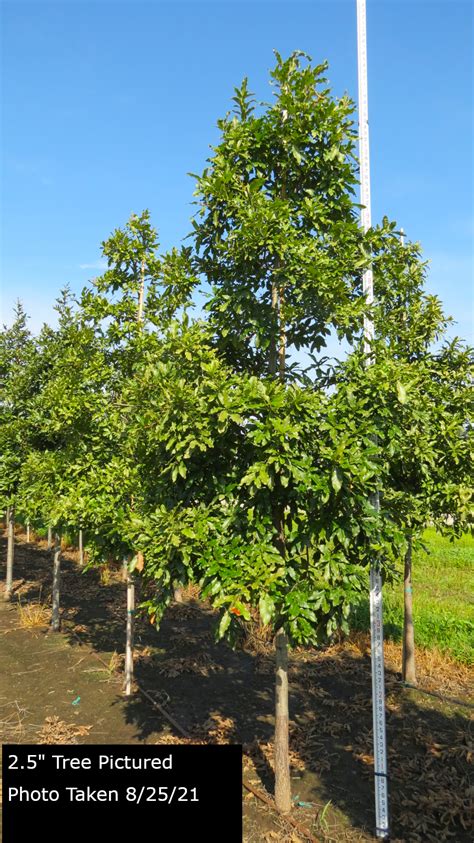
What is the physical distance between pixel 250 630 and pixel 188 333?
28.0 ft

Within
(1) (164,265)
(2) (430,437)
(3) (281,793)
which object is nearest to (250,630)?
(3) (281,793)

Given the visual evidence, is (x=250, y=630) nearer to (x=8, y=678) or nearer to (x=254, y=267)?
(x=8, y=678)

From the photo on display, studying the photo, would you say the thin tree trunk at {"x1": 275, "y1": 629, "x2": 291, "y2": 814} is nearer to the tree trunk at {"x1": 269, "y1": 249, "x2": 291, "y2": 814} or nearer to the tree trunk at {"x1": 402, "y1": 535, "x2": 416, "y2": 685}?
the tree trunk at {"x1": 269, "y1": 249, "x2": 291, "y2": 814}

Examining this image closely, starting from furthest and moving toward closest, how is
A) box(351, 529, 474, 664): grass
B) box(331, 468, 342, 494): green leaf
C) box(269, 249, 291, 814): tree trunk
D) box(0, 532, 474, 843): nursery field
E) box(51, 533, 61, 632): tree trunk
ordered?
box(51, 533, 61, 632): tree trunk → box(351, 529, 474, 664): grass → box(0, 532, 474, 843): nursery field → box(269, 249, 291, 814): tree trunk → box(331, 468, 342, 494): green leaf

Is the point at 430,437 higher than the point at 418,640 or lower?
higher

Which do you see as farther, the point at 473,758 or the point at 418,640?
the point at 418,640

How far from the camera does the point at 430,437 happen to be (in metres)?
7.19

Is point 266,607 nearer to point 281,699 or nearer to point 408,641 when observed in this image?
point 281,699

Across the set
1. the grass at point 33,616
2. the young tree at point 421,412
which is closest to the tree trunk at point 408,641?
the young tree at point 421,412

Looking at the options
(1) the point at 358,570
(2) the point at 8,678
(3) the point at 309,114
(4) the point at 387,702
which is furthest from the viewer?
(2) the point at 8,678

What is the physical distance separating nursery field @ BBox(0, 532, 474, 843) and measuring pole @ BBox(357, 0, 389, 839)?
573 millimetres

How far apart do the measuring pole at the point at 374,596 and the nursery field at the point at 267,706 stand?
57 centimetres

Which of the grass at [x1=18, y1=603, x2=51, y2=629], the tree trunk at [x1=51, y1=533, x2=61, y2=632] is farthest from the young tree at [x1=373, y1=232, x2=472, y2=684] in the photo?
the grass at [x1=18, y1=603, x2=51, y2=629]

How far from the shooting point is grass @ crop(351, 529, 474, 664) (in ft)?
36.4
